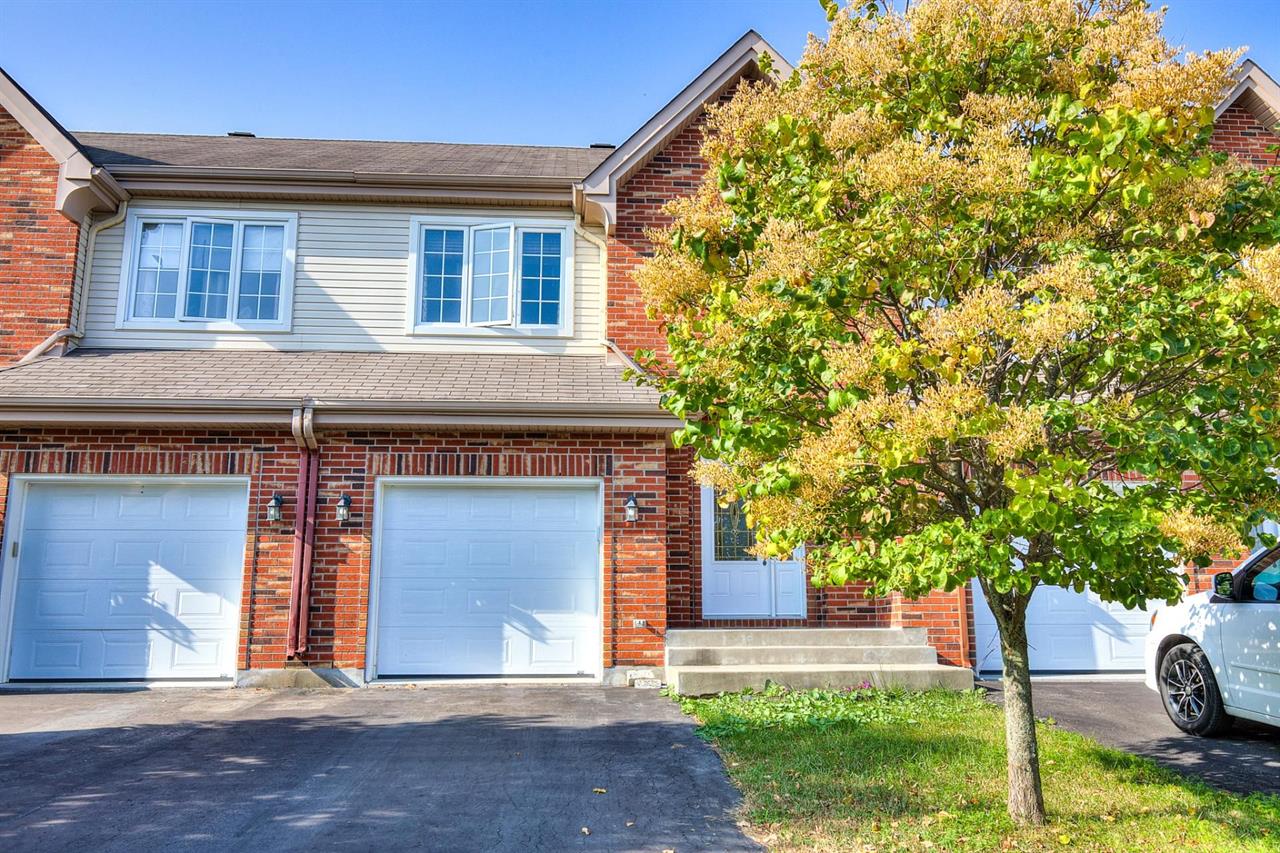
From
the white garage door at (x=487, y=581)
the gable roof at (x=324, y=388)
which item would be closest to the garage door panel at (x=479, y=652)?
the white garage door at (x=487, y=581)

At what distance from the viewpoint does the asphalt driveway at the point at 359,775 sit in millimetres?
4480

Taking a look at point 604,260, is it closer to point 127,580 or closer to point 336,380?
point 336,380

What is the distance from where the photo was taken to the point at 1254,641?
6105 mm

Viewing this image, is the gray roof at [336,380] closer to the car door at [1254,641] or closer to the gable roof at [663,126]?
the gable roof at [663,126]

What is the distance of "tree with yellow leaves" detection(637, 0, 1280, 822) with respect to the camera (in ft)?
12.2

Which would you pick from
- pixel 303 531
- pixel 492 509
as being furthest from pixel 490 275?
pixel 303 531

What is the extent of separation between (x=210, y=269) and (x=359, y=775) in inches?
292

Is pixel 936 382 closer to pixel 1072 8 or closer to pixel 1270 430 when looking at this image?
pixel 1270 430

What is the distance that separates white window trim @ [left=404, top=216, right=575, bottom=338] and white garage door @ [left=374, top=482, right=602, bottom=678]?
2201 mm

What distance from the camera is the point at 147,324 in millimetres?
10312

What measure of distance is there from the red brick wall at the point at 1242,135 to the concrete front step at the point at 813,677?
7857 millimetres

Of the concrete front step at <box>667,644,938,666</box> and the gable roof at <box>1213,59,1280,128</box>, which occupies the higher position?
the gable roof at <box>1213,59,1280,128</box>

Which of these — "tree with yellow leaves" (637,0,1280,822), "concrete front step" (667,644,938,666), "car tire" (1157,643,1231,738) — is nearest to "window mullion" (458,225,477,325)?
"concrete front step" (667,644,938,666)

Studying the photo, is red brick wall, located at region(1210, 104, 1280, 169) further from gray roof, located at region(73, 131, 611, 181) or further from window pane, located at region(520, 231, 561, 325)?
window pane, located at region(520, 231, 561, 325)
